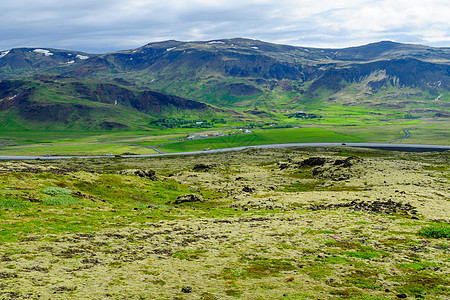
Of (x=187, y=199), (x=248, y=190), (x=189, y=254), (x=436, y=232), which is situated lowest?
(x=248, y=190)

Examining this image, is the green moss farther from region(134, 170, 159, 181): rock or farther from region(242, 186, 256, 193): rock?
region(134, 170, 159, 181): rock

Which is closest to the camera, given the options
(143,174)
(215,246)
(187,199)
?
(215,246)

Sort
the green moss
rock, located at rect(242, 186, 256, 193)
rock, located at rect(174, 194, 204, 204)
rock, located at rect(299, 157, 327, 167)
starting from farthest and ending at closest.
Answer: rock, located at rect(299, 157, 327, 167)
rock, located at rect(242, 186, 256, 193)
rock, located at rect(174, 194, 204, 204)
the green moss

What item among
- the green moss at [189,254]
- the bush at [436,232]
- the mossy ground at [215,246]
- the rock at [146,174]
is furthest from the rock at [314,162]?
the green moss at [189,254]

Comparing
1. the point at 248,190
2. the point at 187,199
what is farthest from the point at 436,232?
the point at 248,190

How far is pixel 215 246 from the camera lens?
32219mm

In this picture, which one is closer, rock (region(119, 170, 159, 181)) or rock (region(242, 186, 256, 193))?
rock (region(242, 186, 256, 193))

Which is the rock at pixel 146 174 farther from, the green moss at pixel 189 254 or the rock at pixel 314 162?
the rock at pixel 314 162

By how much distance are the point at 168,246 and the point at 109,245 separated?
19.2 feet

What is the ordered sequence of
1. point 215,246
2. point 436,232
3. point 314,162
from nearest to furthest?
point 215,246
point 436,232
point 314,162

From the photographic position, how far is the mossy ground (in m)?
21.8

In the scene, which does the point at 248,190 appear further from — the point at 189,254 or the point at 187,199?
the point at 189,254

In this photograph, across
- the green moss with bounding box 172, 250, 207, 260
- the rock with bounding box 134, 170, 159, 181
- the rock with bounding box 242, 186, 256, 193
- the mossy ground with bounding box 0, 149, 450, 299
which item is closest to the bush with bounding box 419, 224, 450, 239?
the mossy ground with bounding box 0, 149, 450, 299

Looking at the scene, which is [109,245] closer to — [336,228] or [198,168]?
[336,228]
